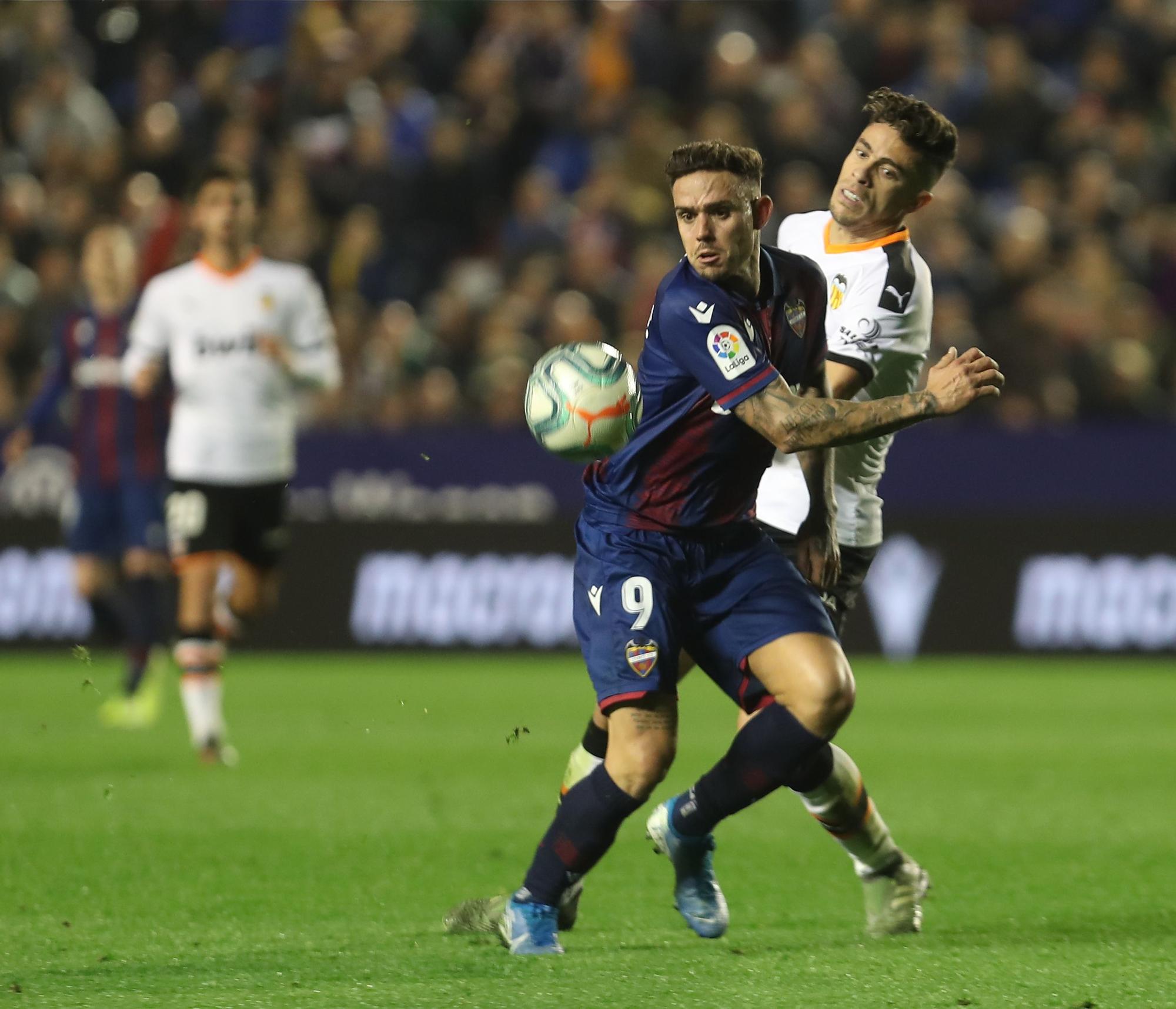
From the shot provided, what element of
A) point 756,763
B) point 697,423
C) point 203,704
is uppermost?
point 697,423

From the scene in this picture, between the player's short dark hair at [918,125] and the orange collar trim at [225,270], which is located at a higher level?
the player's short dark hair at [918,125]

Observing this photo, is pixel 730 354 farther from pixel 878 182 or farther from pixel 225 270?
pixel 225 270

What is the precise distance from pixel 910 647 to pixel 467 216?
206 inches

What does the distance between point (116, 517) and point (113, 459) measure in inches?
13.9

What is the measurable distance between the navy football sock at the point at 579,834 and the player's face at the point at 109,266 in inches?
255

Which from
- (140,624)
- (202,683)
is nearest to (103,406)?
(140,624)

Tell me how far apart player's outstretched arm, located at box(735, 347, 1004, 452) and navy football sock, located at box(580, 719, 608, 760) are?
1051 mm

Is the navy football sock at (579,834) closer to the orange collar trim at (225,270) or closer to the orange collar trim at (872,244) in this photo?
the orange collar trim at (872,244)

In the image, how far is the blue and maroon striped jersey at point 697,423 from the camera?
199 inches

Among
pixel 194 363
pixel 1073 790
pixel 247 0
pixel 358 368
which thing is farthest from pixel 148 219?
pixel 1073 790

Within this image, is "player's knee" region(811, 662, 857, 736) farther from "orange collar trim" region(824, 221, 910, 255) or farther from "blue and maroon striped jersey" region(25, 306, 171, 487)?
"blue and maroon striped jersey" region(25, 306, 171, 487)

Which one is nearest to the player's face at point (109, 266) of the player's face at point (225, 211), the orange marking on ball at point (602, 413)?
the player's face at point (225, 211)

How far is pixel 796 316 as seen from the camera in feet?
16.9

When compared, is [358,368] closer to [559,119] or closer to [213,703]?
[559,119]
